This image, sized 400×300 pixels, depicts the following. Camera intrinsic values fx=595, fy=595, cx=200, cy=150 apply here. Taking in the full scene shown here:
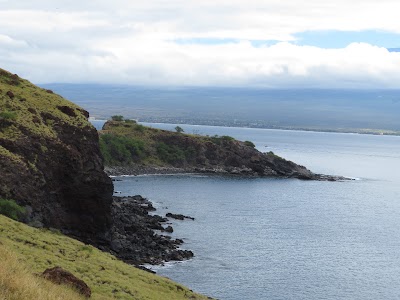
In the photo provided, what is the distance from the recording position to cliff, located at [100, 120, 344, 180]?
176625 millimetres

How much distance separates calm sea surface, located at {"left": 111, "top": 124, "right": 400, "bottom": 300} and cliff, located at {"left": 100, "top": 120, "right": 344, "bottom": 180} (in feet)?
61.8

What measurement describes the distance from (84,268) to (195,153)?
158 m

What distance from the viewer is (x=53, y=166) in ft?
198

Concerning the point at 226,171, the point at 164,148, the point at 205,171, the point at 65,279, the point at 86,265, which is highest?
the point at 65,279

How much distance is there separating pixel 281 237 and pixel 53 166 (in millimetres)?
39009

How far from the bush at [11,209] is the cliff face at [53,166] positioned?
5.09ft

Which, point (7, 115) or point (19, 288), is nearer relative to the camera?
point (19, 288)

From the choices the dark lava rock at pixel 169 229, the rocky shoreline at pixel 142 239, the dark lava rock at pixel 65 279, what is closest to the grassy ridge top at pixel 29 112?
the rocky shoreline at pixel 142 239

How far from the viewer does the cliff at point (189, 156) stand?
17662 cm

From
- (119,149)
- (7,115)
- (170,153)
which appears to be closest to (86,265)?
(7,115)

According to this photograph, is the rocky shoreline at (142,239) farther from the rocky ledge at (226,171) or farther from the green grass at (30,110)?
the rocky ledge at (226,171)

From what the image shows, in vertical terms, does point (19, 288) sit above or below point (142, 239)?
above

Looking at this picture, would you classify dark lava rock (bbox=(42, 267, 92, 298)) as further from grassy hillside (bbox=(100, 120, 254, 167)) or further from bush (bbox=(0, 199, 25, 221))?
grassy hillside (bbox=(100, 120, 254, 167))

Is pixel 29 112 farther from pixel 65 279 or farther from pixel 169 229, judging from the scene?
pixel 65 279
